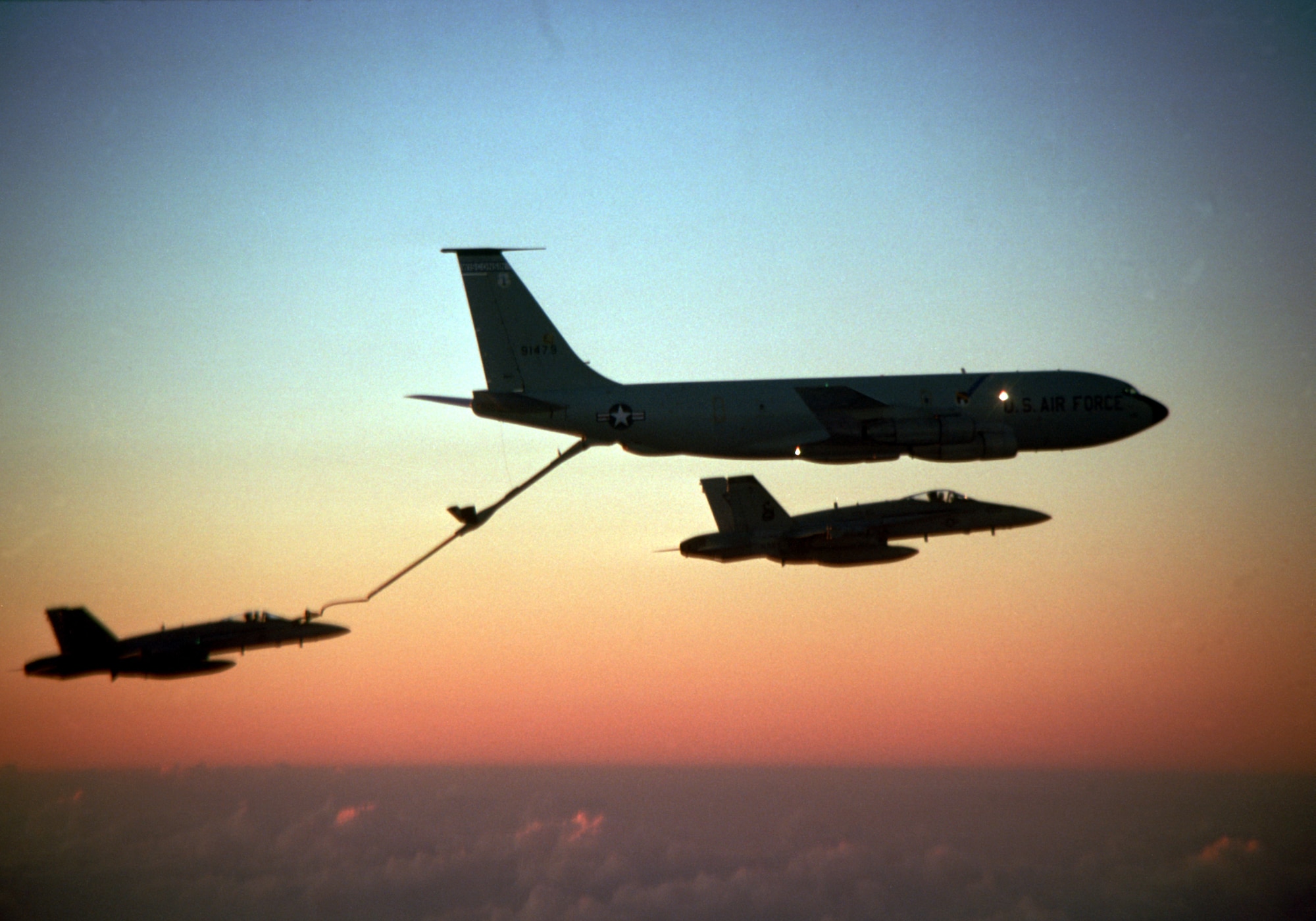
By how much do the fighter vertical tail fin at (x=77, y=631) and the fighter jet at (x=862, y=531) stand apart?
27.4m

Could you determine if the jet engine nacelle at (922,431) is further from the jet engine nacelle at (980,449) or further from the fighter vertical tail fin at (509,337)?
the fighter vertical tail fin at (509,337)

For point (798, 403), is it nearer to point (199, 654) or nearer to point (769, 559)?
point (769, 559)

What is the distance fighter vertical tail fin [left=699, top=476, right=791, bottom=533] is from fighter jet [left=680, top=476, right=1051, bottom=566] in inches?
53.8

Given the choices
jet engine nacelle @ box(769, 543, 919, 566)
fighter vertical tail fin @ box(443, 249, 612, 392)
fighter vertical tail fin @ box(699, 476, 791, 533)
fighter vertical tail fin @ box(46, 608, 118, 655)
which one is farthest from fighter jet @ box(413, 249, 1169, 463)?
fighter vertical tail fin @ box(46, 608, 118, 655)

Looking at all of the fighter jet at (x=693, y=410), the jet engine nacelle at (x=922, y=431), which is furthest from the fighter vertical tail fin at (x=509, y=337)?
the jet engine nacelle at (x=922, y=431)

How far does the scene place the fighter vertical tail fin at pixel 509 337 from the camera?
53.6 m

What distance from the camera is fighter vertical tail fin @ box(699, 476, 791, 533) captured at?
69438 millimetres

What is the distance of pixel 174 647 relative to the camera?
58.1 meters

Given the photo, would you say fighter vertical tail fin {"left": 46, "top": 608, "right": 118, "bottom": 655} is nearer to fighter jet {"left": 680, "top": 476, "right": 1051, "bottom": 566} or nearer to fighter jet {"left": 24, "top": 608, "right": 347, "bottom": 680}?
fighter jet {"left": 24, "top": 608, "right": 347, "bottom": 680}

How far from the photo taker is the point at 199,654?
190 feet

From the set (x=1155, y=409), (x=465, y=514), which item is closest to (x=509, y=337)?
(x=465, y=514)

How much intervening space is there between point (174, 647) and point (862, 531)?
1263 inches

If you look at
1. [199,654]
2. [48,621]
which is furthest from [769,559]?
[48,621]

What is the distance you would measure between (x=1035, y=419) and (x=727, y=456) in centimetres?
1390
